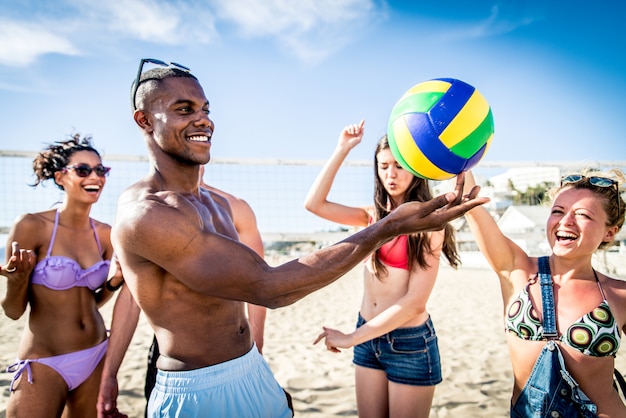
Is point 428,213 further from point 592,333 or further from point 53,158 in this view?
point 53,158

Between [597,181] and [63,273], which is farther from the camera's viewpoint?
[63,273]

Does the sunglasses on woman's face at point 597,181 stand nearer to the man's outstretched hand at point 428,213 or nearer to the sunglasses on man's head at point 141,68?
the man's outstretched hand at point 428,213

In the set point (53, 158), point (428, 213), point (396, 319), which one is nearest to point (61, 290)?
point (53, 158)

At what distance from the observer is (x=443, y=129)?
1.81 meters

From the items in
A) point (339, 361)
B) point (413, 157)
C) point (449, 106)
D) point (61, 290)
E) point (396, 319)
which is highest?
point (449, 106)

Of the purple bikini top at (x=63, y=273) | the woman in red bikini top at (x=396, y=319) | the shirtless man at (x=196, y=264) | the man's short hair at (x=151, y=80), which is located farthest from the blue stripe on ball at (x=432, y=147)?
the purple bikini top at (x=63, y=273)

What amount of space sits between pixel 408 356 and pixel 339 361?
3.15 metres

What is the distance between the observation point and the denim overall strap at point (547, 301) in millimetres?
1833

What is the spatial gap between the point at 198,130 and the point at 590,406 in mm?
1951

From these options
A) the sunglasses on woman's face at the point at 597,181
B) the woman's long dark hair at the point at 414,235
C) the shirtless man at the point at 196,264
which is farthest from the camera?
the woman's long dark hair at the point at 414,235

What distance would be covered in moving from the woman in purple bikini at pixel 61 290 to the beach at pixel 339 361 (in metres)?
1.59

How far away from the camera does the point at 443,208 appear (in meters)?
1.48

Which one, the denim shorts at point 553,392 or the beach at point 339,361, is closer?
the denim shorts at point 553,392

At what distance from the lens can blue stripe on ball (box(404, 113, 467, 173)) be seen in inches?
71.1
